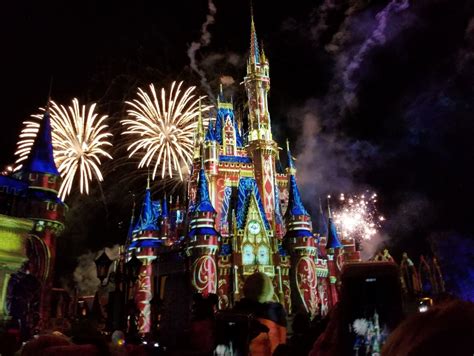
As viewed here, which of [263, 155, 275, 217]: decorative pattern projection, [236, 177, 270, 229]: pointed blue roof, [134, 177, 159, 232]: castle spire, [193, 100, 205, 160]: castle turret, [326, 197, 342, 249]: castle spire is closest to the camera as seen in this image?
[236, 177, 270, 229]: pointed blue roof

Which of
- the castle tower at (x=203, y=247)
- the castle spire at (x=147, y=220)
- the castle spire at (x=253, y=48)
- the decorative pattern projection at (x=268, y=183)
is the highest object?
the castle spire at (x=253, y=48)

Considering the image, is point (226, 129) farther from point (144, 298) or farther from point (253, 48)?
point (144, 298)

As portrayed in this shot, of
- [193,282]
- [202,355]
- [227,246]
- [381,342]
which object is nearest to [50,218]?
[193,282]

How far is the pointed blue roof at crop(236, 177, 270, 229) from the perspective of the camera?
35.2 meters

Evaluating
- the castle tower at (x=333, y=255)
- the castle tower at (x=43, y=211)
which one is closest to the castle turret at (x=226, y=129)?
the castle tower at (x=333, y=255)

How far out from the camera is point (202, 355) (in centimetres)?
507

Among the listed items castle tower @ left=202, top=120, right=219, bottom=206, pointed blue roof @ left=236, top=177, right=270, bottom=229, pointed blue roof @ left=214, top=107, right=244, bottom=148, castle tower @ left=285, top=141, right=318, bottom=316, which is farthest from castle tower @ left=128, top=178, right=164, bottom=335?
castle tower @ left=285, top=141, right=318, bottom=316

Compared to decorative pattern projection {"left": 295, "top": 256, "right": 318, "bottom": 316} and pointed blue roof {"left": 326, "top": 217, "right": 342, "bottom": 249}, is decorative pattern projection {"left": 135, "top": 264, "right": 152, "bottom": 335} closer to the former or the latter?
decorative pattern projection {"left": 295, "top": 256, "right": 318, "bottom": 316}

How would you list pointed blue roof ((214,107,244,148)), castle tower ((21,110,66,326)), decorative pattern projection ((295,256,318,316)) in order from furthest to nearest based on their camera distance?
pointed blue roof ((214,107,244,148))
decorative pattern projection ((295,256,318,316))
castle tower ((21,110,66,326))

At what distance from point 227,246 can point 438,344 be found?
110ft

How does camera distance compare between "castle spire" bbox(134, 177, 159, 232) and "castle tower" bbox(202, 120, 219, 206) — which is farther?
"castle spire" bbox(134, 177, 159, 232)

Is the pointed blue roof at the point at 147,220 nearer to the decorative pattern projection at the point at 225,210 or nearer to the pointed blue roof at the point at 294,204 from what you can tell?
the decorative pattern projection at the point at 225,210

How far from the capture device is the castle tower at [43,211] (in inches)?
875

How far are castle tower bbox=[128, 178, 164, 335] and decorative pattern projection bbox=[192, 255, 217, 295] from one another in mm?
5309
